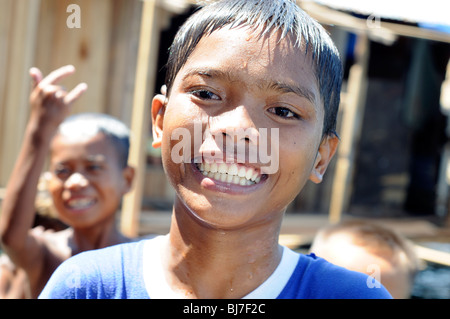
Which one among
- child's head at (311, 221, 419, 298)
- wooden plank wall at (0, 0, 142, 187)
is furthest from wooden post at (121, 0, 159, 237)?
child's head at (311, 221, 419, 298)

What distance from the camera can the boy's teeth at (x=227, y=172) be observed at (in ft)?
3.43

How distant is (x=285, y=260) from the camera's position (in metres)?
1.15

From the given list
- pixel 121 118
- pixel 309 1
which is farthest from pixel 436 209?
pixel 121 118

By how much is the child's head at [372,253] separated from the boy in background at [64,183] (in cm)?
101

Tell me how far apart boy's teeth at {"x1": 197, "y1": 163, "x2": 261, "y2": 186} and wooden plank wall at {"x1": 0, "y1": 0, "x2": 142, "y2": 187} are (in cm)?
360

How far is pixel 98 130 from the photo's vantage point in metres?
2.49

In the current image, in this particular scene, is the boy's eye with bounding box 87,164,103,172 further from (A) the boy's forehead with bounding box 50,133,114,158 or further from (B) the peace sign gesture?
(B) the peace sign gesture

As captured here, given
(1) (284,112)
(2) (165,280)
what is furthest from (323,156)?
→ (2) (165,280)

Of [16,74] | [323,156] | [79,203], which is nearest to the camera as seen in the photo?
[323,156]

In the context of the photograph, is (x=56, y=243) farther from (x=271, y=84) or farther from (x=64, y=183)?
(x=271, y=84)

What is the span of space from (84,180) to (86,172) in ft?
0.20

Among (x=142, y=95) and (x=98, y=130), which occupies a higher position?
(x=142, y=95)

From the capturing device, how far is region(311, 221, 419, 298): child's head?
1966mm

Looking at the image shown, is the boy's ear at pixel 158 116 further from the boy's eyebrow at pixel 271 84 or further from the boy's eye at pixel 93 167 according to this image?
the boy's eye at pixel 93 167
